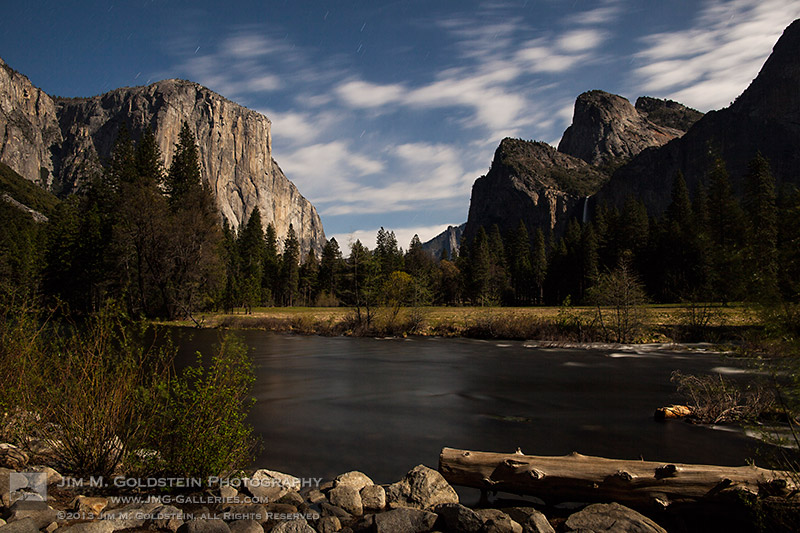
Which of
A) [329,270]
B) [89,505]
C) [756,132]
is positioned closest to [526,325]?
[89,505]

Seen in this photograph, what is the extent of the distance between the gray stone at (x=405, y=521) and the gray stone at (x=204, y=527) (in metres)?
1.77

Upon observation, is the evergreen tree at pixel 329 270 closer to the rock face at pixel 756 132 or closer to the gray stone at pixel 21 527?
the gray stone at pixel 21 527

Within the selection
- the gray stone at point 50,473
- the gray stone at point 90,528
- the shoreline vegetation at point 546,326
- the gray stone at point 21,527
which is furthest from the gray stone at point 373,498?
the shoreline vegetation at point 546,326

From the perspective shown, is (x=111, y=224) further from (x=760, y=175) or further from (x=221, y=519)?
(x=760, y=175)

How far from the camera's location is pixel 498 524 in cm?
523

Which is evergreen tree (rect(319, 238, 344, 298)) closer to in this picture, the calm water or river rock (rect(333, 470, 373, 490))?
the calm water

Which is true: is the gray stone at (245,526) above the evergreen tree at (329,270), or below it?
below

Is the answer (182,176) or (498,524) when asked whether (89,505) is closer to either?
(498,524)

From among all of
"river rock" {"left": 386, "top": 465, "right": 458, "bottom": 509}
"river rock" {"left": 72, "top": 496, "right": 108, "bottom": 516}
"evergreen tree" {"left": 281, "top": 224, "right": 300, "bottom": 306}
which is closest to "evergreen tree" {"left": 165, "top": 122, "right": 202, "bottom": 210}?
"evergreen tree" {"left": 281, "top": 224, "right": 300, "bottom": 306}

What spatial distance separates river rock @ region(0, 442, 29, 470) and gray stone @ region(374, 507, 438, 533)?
4.86 m

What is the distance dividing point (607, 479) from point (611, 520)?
2.33 ft

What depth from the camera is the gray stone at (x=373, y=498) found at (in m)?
6.46

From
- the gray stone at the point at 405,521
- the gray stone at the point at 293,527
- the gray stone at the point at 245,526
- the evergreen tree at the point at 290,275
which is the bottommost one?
the gray stone at the point at 405,521

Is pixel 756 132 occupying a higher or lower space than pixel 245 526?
higher
